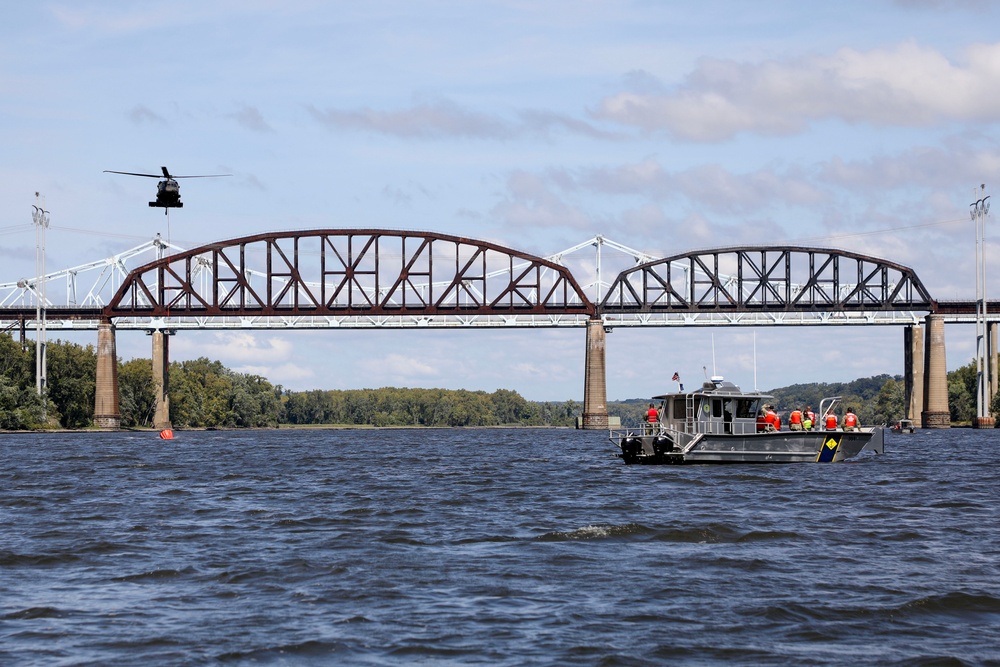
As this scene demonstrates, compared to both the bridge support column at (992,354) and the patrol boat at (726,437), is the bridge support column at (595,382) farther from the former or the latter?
the patrol boat at (726,437)

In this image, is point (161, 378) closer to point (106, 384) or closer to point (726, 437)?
point (106, 384)

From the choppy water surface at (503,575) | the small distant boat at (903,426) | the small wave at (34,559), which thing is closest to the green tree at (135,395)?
the small distant boat at (903,426)

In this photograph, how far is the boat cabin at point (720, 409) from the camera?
2459 inches

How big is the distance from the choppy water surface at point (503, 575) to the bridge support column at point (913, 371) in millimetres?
134651

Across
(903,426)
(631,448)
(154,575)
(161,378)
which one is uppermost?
(161,378)

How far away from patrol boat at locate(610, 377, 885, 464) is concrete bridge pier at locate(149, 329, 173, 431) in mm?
130786

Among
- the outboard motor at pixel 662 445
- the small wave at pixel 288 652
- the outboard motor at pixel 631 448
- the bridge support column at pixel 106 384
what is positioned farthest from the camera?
the bridge support column at pixel 106 384

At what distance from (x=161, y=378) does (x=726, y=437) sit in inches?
5418

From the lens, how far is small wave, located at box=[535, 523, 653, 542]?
1272 inches

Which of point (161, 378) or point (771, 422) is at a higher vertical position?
point (161, 378)

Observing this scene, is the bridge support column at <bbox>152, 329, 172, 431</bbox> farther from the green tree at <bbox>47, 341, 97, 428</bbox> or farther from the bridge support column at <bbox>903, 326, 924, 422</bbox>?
the bridge support column at <bbox>903, 326, 924, 422</bbox>

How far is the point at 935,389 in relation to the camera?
559ft

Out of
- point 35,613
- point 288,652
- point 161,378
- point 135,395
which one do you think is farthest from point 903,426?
point 288,652

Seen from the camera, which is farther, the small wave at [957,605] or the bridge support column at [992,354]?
the bridge support column at [992,354]
